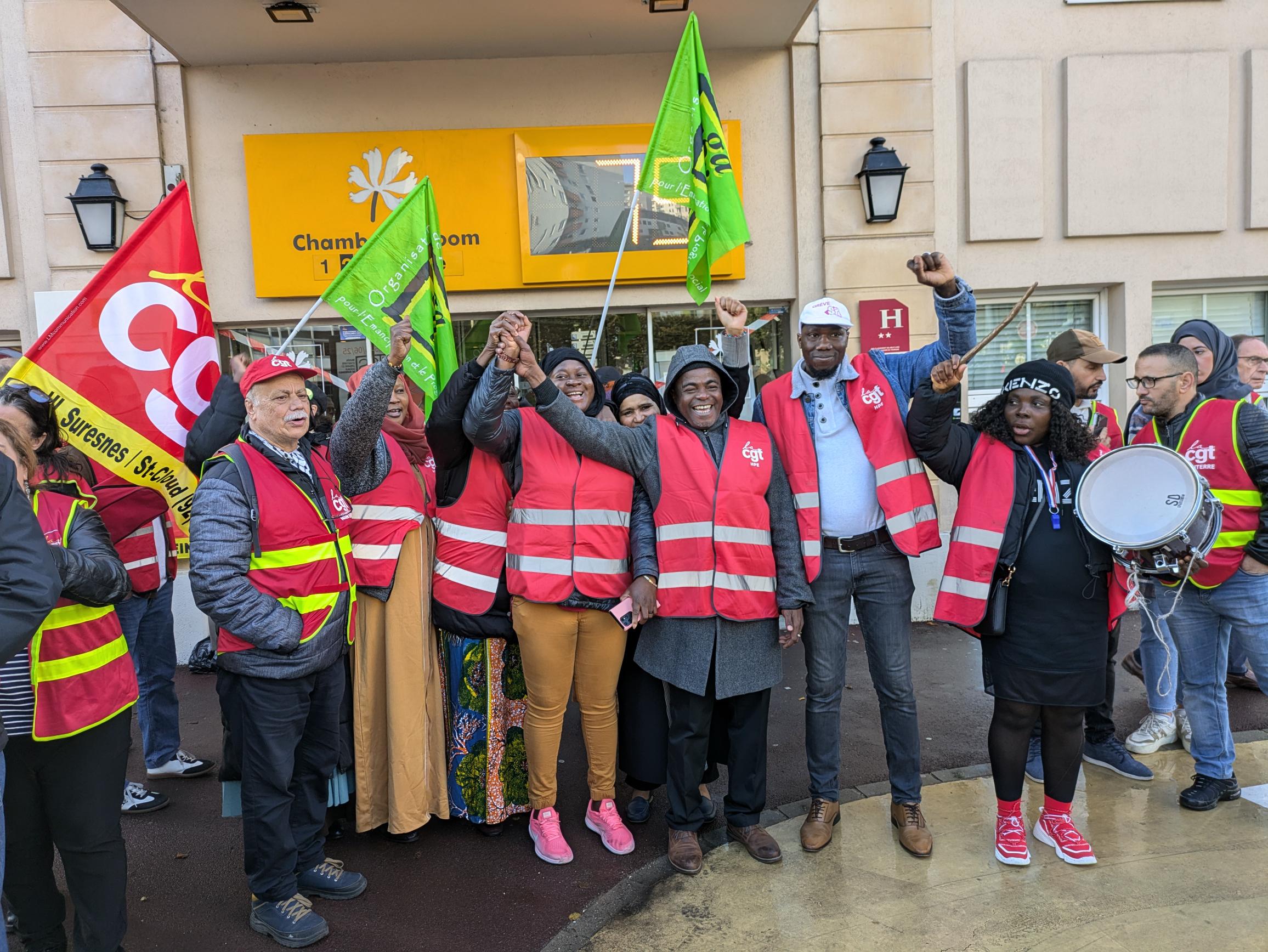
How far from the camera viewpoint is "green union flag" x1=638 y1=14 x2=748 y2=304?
4.06 metres

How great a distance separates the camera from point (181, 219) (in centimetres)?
342

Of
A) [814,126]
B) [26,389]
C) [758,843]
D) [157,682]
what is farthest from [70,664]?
[814,126]

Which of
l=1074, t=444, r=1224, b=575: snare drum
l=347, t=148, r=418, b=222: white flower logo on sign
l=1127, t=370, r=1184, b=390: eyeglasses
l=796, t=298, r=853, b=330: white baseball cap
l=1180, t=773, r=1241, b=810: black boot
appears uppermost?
l=347, t=148, r=418, b=222: white flower logo on sign

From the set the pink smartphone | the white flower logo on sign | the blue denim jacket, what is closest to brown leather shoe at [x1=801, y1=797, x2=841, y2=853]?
the pink smartphone

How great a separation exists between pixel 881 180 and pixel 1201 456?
367 cm

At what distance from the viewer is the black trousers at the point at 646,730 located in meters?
3.79

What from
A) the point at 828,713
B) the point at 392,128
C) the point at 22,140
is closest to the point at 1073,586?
the point at 828,713

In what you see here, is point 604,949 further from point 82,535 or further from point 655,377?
point 655,377

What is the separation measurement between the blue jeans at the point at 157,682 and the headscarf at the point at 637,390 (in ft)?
8.52

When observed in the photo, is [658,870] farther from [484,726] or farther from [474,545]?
[474,545]

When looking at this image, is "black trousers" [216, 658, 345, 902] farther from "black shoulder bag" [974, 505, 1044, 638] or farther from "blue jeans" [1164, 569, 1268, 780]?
"blue jeans" [1164, 569, 1268, 780]

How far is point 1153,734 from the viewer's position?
4.49 metres

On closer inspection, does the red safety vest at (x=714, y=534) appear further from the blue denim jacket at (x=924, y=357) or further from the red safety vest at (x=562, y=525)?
the blue denim jacket at (x=924, y=357)

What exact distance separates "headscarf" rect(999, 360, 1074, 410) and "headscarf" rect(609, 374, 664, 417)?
1515 mm
